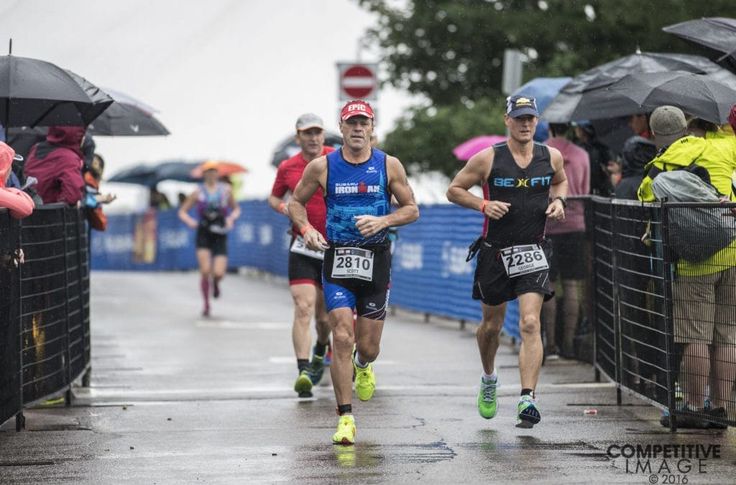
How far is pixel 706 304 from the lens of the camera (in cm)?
990

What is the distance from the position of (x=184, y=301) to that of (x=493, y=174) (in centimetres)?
1498

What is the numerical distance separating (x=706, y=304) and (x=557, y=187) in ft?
4.63

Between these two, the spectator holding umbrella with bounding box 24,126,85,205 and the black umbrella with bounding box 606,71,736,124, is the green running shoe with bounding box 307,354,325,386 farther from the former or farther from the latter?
the black umbrella with bounding box 606,71,736,124

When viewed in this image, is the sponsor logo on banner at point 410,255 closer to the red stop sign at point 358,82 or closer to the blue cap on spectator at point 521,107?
the red stop sign at point 358,82

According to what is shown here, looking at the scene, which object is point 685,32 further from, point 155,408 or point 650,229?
point 155,408

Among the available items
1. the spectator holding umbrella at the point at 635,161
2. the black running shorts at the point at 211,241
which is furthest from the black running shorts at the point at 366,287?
the black running shorts at the point at 211,241

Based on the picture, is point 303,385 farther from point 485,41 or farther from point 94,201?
point 485,41

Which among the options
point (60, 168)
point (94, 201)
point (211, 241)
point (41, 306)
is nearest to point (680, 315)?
point (41, 306)

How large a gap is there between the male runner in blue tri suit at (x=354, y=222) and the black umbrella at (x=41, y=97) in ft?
7.40

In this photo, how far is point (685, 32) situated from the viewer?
44.1 ft

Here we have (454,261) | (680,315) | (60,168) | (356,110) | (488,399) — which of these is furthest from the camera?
(454,261)

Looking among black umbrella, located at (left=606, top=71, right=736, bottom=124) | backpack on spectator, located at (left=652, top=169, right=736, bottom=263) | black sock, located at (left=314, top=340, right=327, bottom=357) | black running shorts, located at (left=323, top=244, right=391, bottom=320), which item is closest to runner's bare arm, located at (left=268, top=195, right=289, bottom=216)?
black sock, located at (left=314, top=340, right=327, bottom=357)

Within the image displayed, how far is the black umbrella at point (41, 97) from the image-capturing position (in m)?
11.6

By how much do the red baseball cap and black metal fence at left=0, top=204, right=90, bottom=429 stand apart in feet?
6.96
